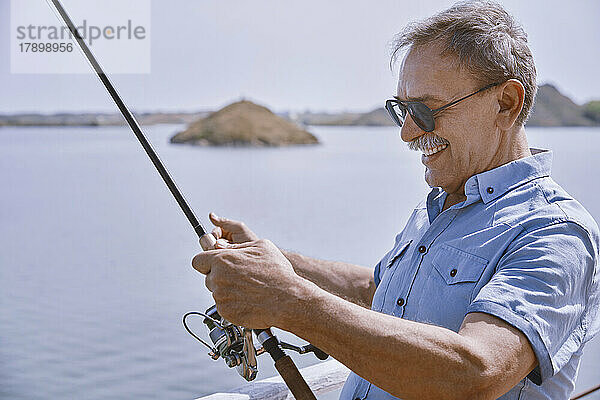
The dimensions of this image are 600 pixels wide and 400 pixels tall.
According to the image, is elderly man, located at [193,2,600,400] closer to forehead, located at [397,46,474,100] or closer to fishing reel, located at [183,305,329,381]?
forehead, located at [397,46,474,100]

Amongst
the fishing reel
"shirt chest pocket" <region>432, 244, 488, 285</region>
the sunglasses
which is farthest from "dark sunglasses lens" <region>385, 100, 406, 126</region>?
the fishing reel

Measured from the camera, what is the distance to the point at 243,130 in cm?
1460

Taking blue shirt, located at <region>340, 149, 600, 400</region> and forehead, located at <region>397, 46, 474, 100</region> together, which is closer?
blue shirt, located at <region>340, 149, 600, 400</region>

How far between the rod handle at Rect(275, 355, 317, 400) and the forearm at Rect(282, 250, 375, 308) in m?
0.43

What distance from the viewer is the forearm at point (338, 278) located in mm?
1690

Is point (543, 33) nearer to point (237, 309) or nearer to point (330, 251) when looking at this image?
point (330, 251)

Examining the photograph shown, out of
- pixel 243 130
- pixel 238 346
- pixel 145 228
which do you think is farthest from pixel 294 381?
pixel 243 130

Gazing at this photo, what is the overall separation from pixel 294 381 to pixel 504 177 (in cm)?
53

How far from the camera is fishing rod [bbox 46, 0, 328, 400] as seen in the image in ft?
4.18

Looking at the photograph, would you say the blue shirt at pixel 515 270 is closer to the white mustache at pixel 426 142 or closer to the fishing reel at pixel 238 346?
the white mustache at pixel 426 142

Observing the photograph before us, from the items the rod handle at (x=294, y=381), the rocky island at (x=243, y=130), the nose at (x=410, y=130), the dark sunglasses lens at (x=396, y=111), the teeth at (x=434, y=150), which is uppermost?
the dark sunglasses lens at (x=396, y=111)

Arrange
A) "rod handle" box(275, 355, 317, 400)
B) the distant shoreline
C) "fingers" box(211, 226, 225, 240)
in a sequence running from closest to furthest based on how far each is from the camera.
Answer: "rod handle" box(275, 355, 317, 400), "fingers" box(211, 226, 225, 240), the distant shoreline

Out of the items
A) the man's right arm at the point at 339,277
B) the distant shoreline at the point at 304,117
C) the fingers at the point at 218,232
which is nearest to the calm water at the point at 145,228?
the distant shoreline at the point at 304,117

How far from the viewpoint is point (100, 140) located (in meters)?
18.2
